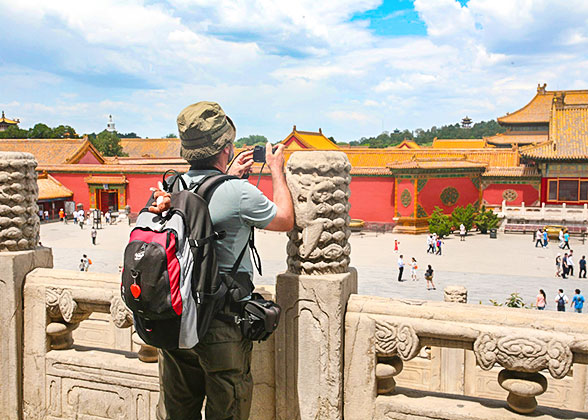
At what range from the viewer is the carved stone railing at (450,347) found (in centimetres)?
231

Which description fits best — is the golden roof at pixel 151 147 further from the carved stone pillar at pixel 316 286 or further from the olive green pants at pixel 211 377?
the olive green pants at pixel 211 377

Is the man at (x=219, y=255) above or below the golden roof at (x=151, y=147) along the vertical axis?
below

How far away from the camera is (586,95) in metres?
37.5

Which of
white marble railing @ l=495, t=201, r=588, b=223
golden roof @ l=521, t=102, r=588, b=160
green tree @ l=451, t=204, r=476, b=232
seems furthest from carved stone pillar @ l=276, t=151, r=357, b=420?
golden roof @ l=521, t=102, r=588, b=160

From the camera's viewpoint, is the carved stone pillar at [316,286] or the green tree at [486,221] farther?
the green tree at [486,221]

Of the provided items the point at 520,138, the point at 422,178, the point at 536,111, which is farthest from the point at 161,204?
the point at 536,111

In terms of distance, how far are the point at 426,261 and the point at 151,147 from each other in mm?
33725

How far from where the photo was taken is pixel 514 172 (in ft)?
92.2

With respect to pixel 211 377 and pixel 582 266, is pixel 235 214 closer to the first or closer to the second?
pixel 211 377

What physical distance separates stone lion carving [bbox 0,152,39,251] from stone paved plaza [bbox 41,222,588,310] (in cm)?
1102

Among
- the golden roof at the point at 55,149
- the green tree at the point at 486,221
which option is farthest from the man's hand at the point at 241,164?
the golden roof at the point at 55,149

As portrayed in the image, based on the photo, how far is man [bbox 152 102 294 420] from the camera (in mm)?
2170

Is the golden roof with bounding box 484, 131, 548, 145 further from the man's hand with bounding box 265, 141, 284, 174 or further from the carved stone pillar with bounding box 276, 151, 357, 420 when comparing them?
the man's hand with bounding box 265, 141, 284, 174

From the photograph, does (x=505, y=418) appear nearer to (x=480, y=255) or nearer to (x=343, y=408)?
(x=343, y=408)
